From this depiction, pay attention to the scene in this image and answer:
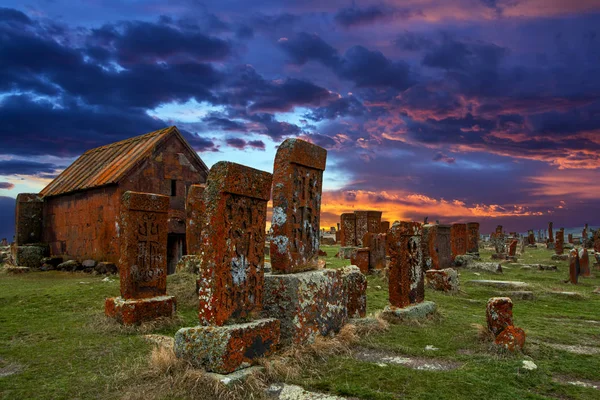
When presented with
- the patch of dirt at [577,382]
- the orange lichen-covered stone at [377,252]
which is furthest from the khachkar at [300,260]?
the orange lichen-covered stone at [377,252]

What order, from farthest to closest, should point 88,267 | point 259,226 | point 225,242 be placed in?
1. point 88,267
2. point 259,226
3. point 225,242

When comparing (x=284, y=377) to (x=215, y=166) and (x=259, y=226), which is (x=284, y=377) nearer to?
(x=259, y=226)

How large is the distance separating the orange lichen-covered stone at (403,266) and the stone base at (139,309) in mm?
3879

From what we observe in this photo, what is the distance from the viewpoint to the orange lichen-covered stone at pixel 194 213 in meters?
9.59

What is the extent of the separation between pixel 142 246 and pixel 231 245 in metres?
3.51

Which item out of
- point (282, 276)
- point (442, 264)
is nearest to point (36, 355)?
point (282, 276)

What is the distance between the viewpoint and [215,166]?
4.55 metres

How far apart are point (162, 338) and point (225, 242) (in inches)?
102

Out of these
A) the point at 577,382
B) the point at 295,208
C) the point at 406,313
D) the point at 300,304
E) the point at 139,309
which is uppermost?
the point at 295,208

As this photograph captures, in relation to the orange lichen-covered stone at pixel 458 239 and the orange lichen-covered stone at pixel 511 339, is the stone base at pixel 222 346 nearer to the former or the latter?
the orange lichen-covered stone at pixel 511 339

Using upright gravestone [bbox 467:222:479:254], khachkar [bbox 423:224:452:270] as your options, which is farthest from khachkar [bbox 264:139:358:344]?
upright gravestone [bbox 467:222:479:254]

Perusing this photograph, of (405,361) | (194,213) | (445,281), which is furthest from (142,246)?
(445,281)

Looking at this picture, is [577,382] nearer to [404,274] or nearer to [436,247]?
[404,274]

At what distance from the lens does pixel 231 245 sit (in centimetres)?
455
